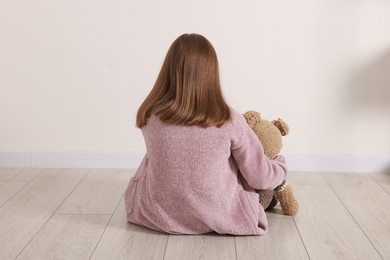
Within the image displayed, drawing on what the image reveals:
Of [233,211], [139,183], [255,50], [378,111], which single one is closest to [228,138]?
[233,211]

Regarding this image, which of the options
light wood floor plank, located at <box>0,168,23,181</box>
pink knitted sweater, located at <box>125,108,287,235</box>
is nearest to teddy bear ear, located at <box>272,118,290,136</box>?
pink knitted sweater, located at <box>125,108,287,235</box>

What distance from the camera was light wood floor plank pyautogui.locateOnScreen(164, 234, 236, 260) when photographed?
1968 mm

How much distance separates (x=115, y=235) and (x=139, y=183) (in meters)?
0.21

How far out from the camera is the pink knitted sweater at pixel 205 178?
2043 millimetres

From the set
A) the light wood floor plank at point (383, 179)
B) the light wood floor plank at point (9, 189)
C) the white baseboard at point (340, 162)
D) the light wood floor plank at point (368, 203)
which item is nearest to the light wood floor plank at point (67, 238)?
the light wood floor plank at point (9, 189)

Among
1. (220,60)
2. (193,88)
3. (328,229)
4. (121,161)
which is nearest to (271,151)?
(328,229)

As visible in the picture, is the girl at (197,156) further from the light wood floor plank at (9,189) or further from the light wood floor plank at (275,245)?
the light wood floor plank at (9,189)

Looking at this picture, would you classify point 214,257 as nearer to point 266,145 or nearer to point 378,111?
point 266,145

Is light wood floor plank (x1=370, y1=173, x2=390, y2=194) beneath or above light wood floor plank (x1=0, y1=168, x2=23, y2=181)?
above

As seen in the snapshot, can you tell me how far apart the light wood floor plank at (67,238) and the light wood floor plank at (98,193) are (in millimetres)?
83

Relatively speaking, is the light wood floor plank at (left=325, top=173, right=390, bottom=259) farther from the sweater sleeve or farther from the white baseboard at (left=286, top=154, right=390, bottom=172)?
the sweater sleeve

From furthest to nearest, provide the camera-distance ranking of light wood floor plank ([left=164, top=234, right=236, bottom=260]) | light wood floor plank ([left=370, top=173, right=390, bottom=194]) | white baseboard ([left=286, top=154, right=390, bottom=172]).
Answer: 1. white baseboard ([left=286, top=154, right=390, bottom=172])
2. light wood floor plank ([left=370, top=173, right=390, bottom=194])
3. light wood floor plank ([left=164, top=234, right=236, bottom=260])

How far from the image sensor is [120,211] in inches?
95.0

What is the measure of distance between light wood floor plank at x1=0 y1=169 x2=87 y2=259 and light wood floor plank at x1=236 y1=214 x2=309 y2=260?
0.70 m
